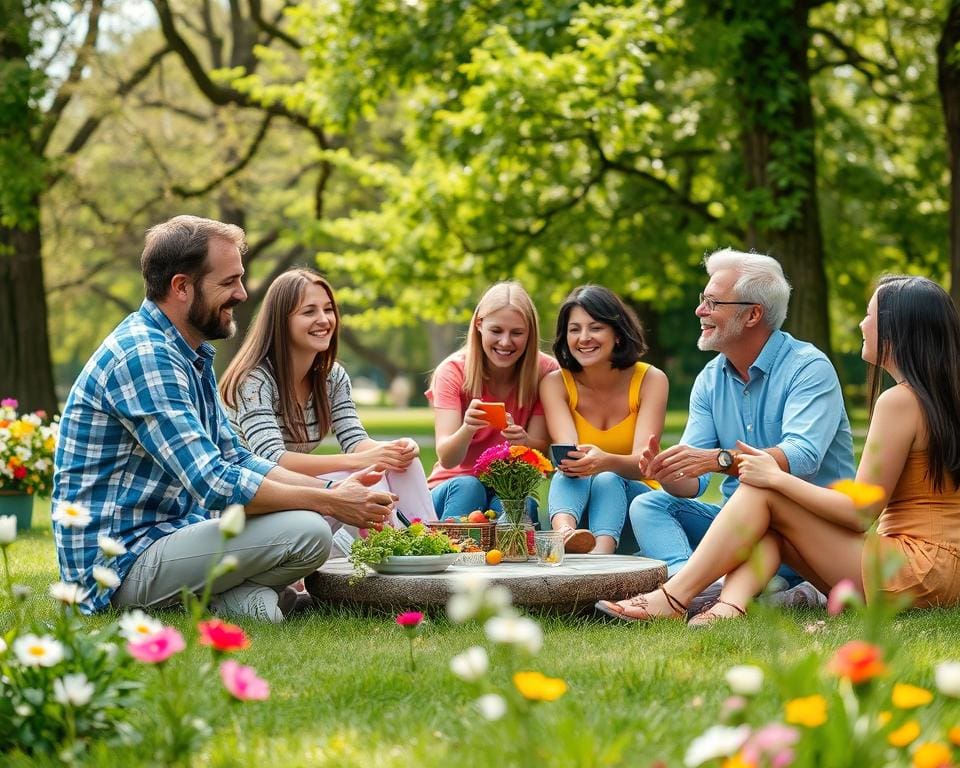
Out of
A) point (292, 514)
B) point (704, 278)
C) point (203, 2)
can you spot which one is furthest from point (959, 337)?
point (203, 2)

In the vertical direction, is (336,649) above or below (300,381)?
below

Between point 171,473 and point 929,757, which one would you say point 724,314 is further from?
point 929,757

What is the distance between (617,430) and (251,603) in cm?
215

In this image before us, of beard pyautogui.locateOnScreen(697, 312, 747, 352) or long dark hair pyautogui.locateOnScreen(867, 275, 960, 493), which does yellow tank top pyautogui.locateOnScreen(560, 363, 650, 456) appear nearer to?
beard pyautogui.locateOnScreen(697, 312, 747, 352)

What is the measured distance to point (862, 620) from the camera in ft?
15.3

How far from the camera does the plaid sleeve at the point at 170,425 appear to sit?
4.45 metres

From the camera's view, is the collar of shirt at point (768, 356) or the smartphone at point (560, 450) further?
the smartphone at point (560, 450)

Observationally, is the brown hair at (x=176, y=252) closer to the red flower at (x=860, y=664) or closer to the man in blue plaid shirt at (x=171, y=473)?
the man in blue plaid shirt at (x=171, y=473)

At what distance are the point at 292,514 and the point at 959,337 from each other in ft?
8.20

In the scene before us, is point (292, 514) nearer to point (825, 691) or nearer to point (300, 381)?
point (300, 381)

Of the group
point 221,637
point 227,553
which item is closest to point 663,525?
point 227,553

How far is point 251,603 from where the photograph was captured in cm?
486

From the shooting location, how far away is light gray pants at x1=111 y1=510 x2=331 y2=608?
15.2ft

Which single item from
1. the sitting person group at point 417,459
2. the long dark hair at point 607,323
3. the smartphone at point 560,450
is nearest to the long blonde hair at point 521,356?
the long dark hair at point 607,323
